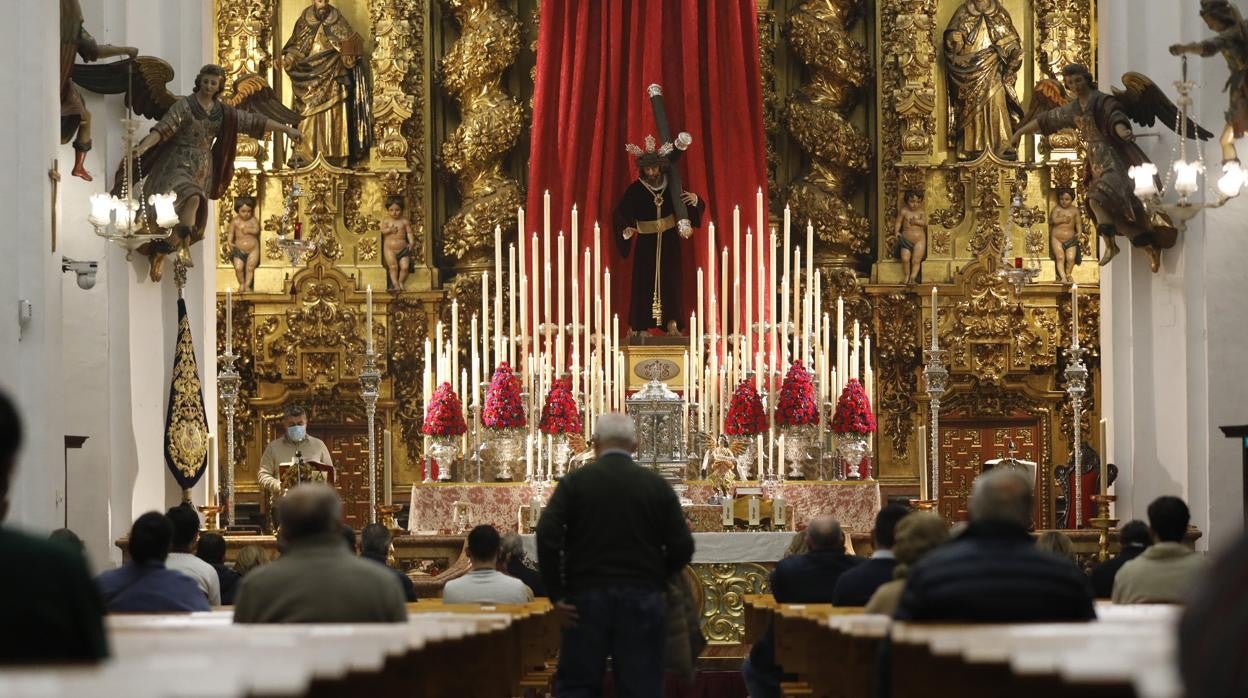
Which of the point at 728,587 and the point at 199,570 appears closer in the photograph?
the point at 199,570

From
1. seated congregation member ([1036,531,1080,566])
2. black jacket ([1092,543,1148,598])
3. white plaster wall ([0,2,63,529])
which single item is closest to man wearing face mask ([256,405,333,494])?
white plaster wall ([0,2,63,529])

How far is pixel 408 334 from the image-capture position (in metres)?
21.5

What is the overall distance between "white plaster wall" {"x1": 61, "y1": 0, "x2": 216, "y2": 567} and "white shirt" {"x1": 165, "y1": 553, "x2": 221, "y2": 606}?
471cm

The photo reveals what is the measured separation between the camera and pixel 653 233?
19.4 metres

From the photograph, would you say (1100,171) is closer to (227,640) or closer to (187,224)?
(187,224)

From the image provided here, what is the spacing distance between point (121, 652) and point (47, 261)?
8966mm

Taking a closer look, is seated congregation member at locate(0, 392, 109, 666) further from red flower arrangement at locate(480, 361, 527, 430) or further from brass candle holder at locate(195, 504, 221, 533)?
brass candle holder at locate(195, 504, 221, 533)

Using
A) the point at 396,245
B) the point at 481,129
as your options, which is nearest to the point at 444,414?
the point at 396,245

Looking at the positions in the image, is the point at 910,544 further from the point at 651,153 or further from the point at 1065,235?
the point at 1065,235

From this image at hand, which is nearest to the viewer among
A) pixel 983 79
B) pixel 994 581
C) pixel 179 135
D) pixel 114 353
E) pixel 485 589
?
pixel 994 581

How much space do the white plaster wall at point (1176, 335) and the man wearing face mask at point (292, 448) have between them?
6924mm

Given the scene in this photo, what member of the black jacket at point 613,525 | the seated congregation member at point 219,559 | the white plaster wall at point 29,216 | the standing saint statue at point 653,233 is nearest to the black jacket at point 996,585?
the black jacket at point 613,525

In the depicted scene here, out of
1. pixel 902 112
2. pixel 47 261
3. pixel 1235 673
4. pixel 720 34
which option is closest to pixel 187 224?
pixel 47 261

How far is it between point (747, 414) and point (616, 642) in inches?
256
